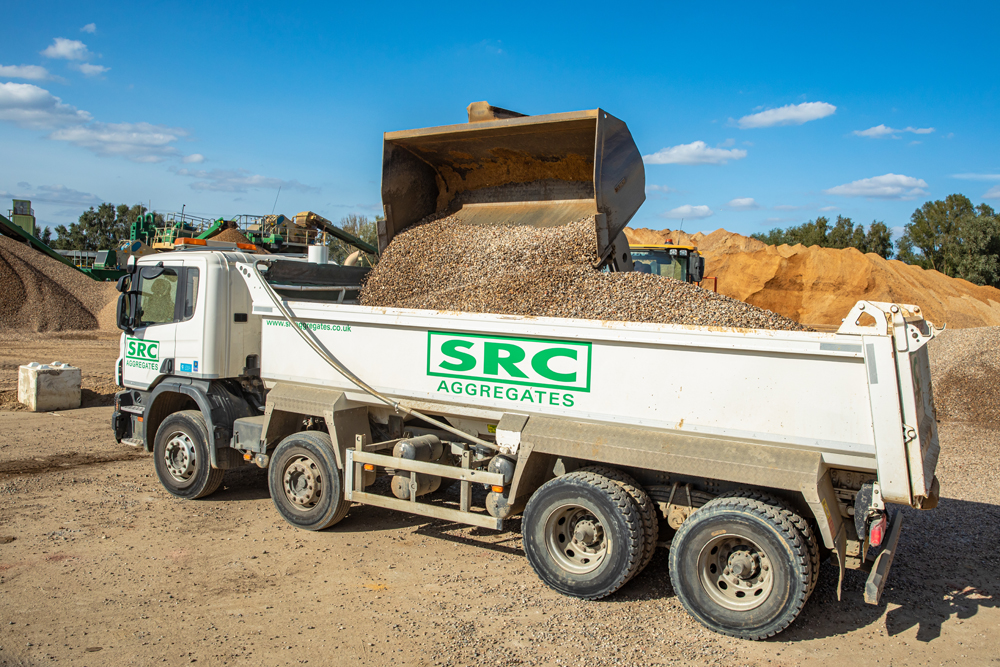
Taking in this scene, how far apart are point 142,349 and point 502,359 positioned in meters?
4.05

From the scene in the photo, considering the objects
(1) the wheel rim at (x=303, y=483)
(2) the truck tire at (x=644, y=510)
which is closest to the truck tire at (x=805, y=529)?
(2) the truck tire at (x=644, y=510)

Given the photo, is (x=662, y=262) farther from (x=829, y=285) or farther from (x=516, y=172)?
(x=829, y=285)

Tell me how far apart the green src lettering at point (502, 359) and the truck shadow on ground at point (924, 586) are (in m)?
2.26

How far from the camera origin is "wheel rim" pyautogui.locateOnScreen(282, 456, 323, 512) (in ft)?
19.1

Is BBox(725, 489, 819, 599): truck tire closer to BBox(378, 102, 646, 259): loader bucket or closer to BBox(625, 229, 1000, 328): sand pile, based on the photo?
BBox(378, 102, 646, 259): loader bucket

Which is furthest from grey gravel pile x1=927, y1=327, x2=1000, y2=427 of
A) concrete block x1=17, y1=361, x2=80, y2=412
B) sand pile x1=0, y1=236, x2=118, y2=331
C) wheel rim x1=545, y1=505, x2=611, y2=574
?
sand pile x1=0, y1=236, x2=118, y2=331

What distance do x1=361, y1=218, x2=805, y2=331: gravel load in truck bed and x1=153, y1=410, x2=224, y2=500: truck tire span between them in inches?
76.1

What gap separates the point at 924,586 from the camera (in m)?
4.88

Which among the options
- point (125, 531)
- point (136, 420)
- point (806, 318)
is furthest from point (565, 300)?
point (806, 318)

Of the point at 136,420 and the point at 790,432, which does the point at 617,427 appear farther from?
the point at 136,420

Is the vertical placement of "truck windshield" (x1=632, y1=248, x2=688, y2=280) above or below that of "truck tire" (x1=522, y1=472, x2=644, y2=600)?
above

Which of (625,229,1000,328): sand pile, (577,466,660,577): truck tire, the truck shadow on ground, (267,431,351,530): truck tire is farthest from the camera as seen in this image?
(625,229,1000,328): sand pile

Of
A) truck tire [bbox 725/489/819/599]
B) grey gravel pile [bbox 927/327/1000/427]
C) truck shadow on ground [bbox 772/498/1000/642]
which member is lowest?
truck shadow on ground [bbox 772/498/1000/642]

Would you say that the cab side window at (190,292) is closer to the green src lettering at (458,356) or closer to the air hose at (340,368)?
the air hose at (340,368)
